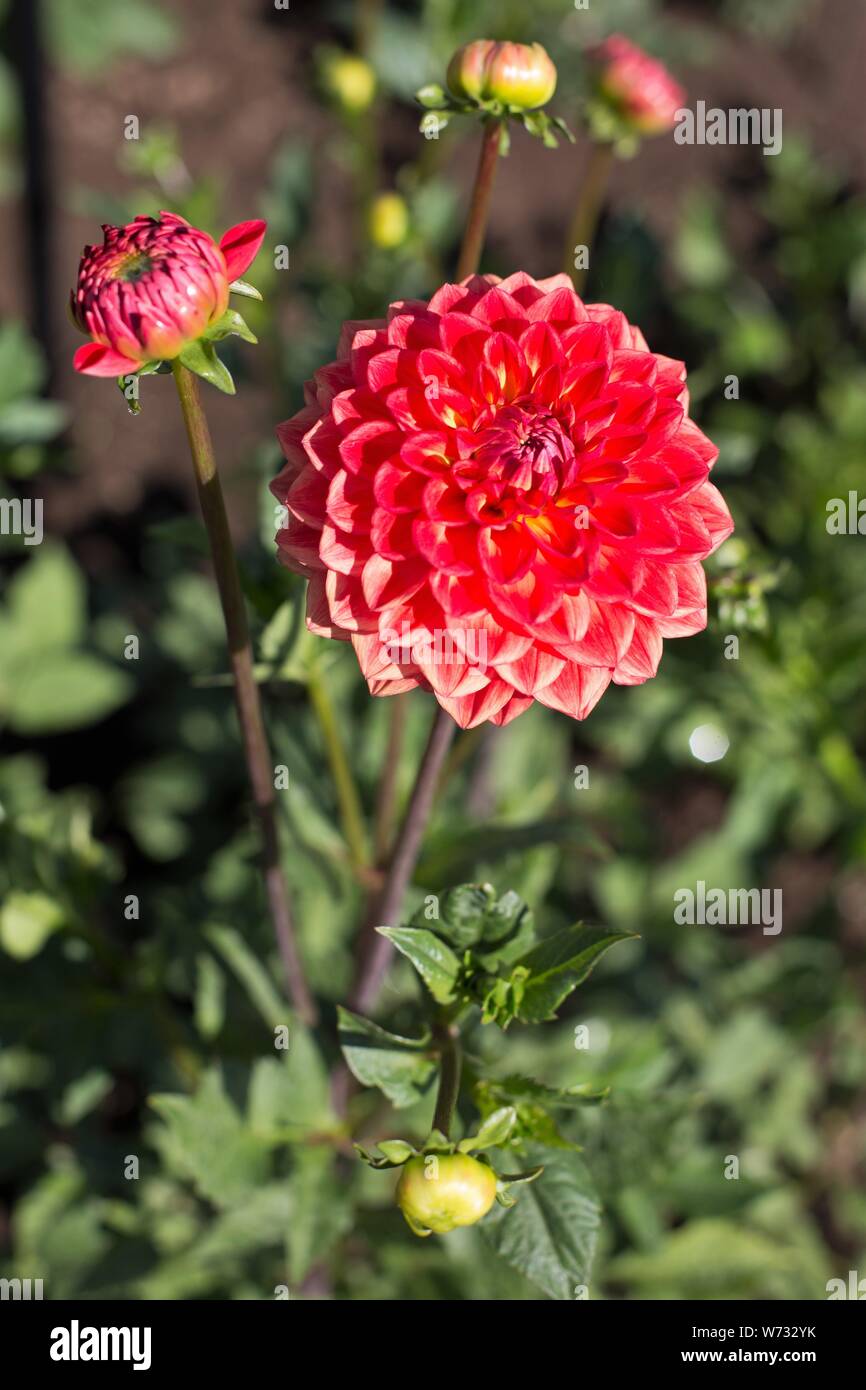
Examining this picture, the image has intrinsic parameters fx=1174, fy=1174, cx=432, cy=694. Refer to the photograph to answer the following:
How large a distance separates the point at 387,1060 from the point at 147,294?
3.00ft

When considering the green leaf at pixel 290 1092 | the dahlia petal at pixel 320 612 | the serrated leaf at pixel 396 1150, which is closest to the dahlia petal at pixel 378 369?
the dahlia petal at pixel 320 612

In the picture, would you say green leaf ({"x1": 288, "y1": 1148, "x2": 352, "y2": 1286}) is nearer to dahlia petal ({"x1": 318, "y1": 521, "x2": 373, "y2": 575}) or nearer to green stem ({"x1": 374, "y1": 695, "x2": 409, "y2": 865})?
green stem ({"x1": 374, "y1": 695, "x2": 409, "y2": 865})

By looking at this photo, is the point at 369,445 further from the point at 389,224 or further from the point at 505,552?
the point at 389,224

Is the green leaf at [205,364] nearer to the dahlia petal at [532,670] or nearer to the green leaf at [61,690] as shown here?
the dahlia petal at [532,670]

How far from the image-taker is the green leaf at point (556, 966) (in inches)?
51.8

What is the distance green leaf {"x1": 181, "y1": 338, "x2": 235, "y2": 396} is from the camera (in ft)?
3.78

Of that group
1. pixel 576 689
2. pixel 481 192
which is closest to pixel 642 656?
pixel 576 689

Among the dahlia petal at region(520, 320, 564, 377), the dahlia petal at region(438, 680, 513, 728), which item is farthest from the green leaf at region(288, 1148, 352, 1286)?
the dahlia petal at region(520, 320, 564, 377)

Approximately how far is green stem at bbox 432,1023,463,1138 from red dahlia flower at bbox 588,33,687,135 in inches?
63.1

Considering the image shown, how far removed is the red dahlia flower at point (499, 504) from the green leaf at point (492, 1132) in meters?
0.45

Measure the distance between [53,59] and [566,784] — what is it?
2.78 metres

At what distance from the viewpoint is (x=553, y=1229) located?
1444 millimetres
